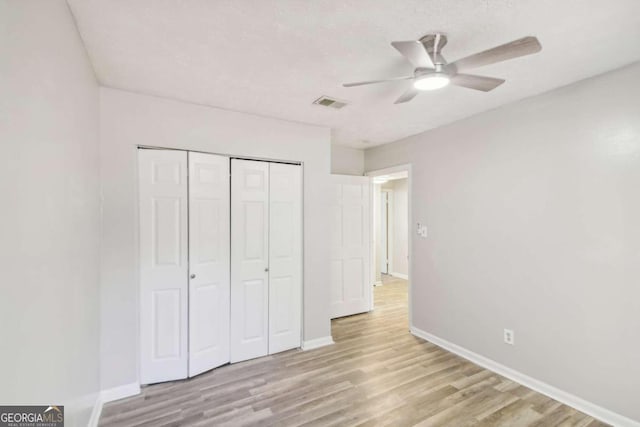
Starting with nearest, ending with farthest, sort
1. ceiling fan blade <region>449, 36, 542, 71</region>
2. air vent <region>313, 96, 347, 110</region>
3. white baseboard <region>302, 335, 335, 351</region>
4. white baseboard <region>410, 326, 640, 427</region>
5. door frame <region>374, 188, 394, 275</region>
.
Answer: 1. ceiling fan blade <region>449, 36, 542, 71</region>
2. white baseboard <region>410, 326, 640, 427</region>
3. air vent <region>313, 96, 347, 110</region>
4. white baseboard <region>302, 335, 335, 351</region>
5. door frame <region>374, 188, 394, 275</region>

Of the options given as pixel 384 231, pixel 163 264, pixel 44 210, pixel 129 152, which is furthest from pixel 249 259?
pixel 384 231

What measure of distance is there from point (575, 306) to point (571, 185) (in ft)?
3.22

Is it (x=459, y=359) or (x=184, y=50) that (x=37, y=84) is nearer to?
(x=184, y=50)

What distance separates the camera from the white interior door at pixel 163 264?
98.3 inches

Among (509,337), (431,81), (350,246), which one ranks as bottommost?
(509,337)

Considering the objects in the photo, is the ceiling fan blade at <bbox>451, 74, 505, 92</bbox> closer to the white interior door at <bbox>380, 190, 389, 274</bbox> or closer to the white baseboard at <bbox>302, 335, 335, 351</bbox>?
the white baseboard at <bbox>302, 335, 335, 351</bbox>

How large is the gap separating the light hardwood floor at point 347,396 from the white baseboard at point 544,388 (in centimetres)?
7

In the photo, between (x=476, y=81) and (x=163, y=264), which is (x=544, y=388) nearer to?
(x=476, y=81)

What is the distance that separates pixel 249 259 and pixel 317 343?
1.29 metres

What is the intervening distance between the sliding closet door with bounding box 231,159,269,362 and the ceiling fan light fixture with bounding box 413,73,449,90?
1789 millimetres

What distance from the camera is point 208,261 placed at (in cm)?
277

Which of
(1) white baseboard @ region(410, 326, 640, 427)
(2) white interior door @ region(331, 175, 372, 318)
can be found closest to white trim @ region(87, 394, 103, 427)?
(2) white interior door @ region(331, 175, 372, 318)

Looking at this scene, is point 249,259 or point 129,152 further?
point 249,259

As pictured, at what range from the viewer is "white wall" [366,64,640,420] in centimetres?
208
